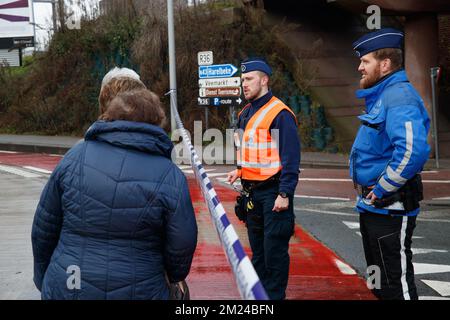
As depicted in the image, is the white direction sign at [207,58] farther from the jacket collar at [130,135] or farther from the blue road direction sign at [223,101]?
the jacket collar at [130,135]

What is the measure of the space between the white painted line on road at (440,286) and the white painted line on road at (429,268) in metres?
0.37

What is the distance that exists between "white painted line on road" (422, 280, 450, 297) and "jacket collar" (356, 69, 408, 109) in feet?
8.23

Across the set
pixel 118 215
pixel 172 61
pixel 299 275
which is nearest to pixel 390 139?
pixel 118 215

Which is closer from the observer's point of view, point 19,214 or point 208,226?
point 208,226

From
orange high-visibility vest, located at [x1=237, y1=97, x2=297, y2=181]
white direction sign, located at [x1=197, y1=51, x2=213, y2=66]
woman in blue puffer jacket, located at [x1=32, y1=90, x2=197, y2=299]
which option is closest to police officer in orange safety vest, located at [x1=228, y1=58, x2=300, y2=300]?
orange high-visibility vest, located at [x1=237, y1=97, x2=297, y2=181]

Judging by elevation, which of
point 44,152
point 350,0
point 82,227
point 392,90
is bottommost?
point 44,152

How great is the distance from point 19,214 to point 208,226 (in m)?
2.78

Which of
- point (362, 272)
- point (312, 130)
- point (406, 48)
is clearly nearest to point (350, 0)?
point (406, 48)

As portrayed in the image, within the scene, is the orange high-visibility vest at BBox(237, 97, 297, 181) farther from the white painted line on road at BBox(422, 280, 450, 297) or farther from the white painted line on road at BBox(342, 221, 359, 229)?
the white painted line on road at BBox(342, 221, 359, 229)

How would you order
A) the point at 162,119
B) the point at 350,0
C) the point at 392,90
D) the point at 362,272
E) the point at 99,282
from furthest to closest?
the point at 350,0 < the point at 362,272 < the point at 392,90 < the point at 162,119 < the point at 99,282

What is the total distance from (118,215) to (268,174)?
216 centimetres

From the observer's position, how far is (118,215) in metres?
3.01

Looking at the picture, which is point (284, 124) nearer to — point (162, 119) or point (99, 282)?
point (162, 119)

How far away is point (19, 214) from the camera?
9773mm
